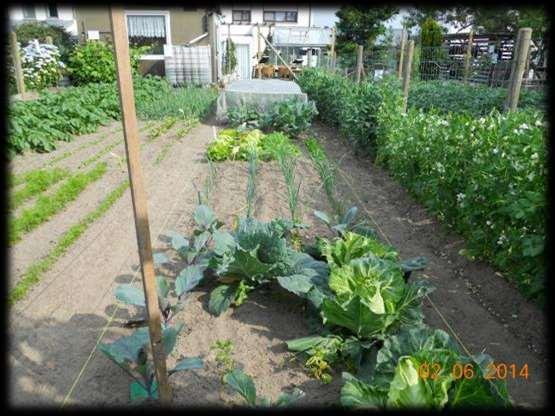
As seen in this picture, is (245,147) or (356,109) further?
(356,109)

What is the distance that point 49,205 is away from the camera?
4.41 metres

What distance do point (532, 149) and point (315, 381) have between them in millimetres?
1973

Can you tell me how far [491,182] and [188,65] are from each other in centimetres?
1433

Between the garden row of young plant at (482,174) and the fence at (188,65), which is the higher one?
the fence at (188,65)

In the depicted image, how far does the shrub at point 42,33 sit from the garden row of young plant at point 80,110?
682 centimetres

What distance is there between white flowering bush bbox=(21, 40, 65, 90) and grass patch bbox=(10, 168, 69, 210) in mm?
7287

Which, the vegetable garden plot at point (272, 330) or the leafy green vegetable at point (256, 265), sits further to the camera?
the leafy green vegetable at point (256, 265)

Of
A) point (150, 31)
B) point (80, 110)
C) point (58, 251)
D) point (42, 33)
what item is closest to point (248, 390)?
point (58, 251)

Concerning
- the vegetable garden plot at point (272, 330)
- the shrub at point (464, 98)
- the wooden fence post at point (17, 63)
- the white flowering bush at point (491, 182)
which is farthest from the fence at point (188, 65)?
the vegetable garden plot at point (272, 330)

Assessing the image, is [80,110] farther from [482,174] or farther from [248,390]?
[248,390]

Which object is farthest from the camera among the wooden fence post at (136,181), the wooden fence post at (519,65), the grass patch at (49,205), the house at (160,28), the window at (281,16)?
the window at (281,16)

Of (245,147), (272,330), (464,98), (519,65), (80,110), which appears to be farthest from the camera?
(464,98)

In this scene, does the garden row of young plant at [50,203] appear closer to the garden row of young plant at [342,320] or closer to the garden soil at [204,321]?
the garden soil at [204,321]

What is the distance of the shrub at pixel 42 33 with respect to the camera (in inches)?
659
